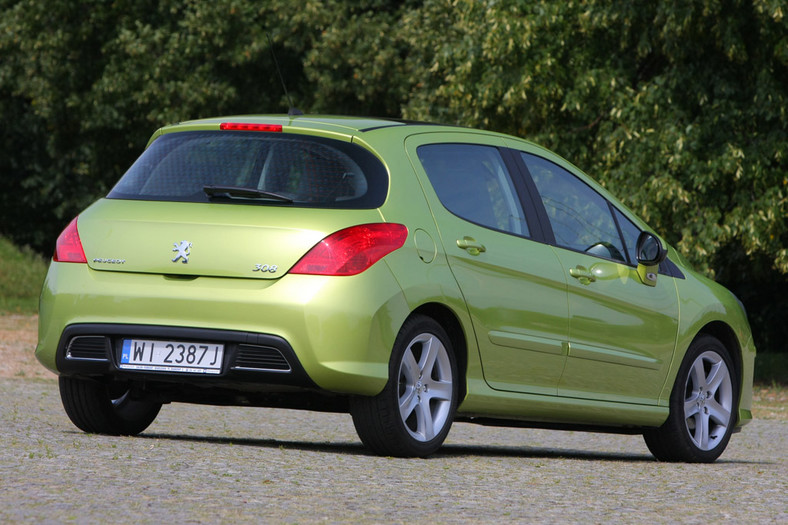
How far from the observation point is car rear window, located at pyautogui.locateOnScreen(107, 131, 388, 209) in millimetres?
6691

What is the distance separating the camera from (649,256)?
27.1 feet

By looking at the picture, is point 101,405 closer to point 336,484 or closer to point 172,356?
point 172,356

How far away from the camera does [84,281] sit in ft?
22.3

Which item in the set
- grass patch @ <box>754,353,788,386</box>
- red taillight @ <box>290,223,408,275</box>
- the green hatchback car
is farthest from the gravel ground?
grass patch @ <box>754,353,788,386</box>

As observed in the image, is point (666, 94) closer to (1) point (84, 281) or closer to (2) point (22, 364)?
(2) point (22, 364)

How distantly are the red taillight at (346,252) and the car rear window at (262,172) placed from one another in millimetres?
181

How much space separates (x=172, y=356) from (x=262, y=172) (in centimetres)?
97

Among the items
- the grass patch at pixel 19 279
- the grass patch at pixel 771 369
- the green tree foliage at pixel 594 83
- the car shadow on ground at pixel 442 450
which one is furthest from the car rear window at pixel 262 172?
the grass patch at pixel 19 279

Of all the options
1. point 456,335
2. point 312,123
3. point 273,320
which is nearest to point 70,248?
point 273,320

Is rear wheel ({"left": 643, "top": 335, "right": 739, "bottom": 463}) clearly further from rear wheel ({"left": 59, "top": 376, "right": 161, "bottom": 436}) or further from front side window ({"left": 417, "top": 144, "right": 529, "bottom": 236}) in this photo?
rear wheel ({"left": 59, "top": 376, "right": 161, "bottom": 436})

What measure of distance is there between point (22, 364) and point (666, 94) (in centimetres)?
868

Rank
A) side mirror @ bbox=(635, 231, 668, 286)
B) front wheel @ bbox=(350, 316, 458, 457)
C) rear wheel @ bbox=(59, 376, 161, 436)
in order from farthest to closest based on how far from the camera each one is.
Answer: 1. side mirror @ bbox=(635, 231, 668, 286)
2. rear wheel @ bbox=(59, 376, 161, 436)
3. front wheel @ bbox=(350, 316, 458, 457)

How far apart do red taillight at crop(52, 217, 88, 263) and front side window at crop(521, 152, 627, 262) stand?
8.10ft

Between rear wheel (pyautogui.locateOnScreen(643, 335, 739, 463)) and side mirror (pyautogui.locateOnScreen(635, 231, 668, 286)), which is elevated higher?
side mirror (pyautogui.locateOnScreen(635, 231, 668, 286))
